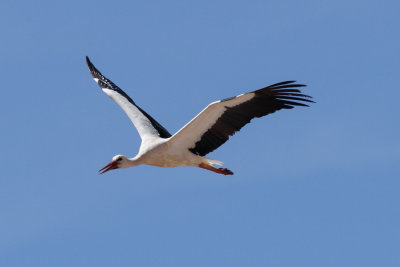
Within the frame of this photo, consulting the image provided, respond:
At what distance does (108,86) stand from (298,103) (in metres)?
6.83

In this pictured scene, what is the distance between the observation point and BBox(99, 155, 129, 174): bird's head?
20328 mm

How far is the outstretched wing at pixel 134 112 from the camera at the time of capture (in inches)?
822

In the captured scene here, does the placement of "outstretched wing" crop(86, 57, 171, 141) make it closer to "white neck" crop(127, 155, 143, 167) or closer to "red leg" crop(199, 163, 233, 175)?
"white neck" crop(127, 155, 143, 167)

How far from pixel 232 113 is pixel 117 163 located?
3059 mm

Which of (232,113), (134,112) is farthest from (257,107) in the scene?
(134,112)

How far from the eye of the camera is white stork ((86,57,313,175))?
1856cm

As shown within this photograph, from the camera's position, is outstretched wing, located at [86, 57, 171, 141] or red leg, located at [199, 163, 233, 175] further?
outstretched wing, located at [86, 57, 171, 141]

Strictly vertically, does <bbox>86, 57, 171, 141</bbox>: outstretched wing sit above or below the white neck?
above

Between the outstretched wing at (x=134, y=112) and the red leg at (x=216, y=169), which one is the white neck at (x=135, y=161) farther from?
the red leg at (x=216, y=169)

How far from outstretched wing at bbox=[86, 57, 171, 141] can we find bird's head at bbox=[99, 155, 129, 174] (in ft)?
1.94

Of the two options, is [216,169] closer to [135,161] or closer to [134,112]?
Result: [135,161]

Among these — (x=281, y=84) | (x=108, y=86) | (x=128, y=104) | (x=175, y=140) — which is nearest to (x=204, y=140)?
(x=175, y=140)

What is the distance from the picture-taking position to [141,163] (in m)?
20.1

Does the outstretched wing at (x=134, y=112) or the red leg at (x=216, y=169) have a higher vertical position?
the outstretched wing at (x=134, y=112)
